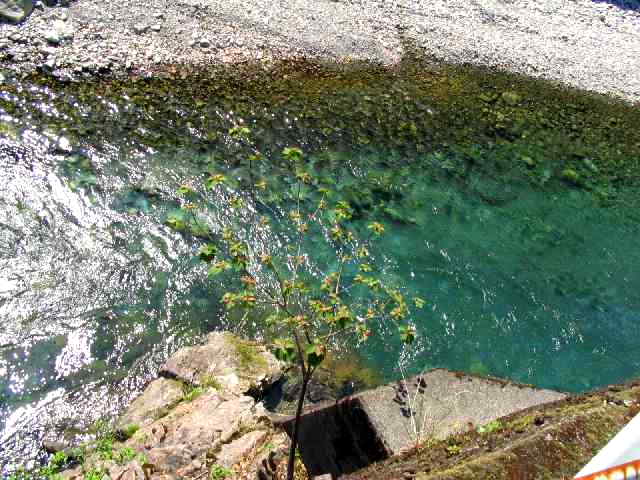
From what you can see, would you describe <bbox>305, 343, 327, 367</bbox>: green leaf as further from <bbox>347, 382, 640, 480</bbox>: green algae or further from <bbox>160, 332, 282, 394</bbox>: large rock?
<bbox>160, 332, 282, 394</bbox>: large rock

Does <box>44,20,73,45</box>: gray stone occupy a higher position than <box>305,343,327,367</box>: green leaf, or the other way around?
<box>305,343,327,367</box>: green leaf

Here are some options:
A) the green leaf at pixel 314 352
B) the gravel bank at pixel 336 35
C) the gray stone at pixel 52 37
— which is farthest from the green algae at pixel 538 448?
the gray stone at pixel 52 37

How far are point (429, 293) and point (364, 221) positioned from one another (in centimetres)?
213

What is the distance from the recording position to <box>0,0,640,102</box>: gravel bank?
556 inches

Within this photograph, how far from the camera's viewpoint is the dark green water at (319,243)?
27.0 ft

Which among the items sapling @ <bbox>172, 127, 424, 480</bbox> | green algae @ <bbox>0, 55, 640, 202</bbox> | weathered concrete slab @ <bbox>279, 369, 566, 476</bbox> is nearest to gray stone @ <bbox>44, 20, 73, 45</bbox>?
green algae @ <bbox>0, 55, 640, 202</bbox>

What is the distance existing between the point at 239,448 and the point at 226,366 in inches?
73.3

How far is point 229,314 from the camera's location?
9062 millimetres

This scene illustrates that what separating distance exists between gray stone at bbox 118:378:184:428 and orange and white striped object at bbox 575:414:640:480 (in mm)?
6046

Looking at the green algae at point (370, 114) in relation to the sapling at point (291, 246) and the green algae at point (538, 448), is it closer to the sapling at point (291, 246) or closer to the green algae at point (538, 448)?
the sapling at point (291, 246)

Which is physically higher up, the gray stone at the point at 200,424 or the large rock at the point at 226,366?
the gray stone at the point at 200,424

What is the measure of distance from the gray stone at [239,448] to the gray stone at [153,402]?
1.37 m

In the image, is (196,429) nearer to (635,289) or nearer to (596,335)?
(596,335)

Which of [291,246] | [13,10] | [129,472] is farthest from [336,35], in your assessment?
[129,472]
